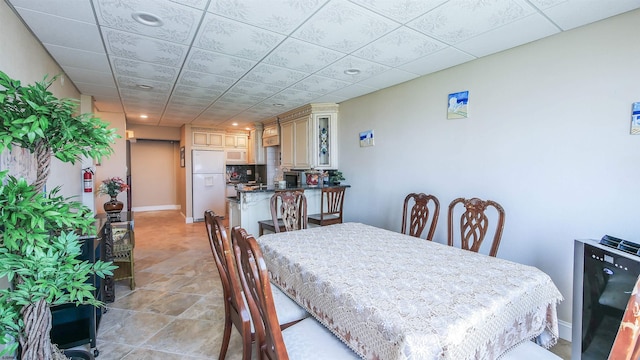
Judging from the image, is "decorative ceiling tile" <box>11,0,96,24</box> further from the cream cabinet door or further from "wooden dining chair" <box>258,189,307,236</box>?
the cream cabinet door

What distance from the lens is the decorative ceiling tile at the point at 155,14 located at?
1.77 meters

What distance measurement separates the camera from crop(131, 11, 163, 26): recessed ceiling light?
1.88m

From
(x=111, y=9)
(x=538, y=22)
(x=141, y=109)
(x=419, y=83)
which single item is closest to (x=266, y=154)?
(x=141, y=109)

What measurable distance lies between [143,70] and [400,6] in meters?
2.61

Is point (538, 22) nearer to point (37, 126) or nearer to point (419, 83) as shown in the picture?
point (419, 83)

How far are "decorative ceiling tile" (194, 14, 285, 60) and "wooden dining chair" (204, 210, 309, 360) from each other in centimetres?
136

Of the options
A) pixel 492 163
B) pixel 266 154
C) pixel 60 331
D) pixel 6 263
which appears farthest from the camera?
pixel 266 154

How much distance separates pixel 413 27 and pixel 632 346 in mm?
2057

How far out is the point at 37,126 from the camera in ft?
3.34

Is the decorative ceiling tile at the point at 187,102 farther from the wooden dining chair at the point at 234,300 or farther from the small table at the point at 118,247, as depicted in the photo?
the wooden dining chair at the point at 234,300

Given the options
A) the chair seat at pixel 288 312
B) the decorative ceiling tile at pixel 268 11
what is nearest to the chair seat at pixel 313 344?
the chair seat at pixel 288 312

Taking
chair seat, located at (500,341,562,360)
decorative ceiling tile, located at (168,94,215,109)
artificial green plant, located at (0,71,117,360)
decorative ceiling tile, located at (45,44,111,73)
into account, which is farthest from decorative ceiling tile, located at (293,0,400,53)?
decorative ceiling tile, located at (168,94,215,109)

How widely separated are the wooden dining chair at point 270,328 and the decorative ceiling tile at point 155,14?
158cm

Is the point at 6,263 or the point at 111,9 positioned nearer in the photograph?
the point at 6,263
